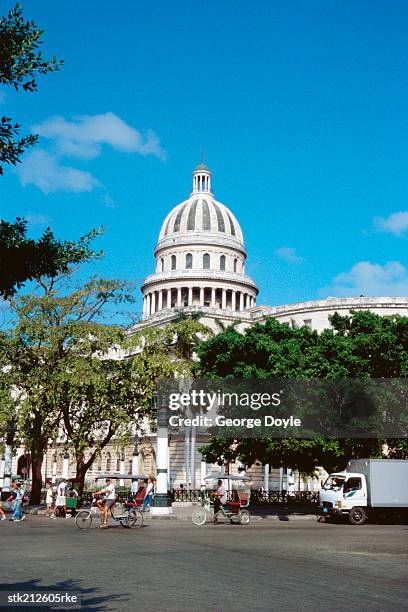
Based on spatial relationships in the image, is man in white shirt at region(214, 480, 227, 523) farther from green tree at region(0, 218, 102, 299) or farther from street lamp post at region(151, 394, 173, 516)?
green tree at region(0, 218, 102, 299)

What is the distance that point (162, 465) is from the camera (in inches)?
1420

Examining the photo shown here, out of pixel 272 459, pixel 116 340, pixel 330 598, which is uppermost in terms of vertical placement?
pixel 116 340

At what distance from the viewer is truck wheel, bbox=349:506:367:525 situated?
34.9m

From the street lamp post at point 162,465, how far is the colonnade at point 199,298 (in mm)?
73362

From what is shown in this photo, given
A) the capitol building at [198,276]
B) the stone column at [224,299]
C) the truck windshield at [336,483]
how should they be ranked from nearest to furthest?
the truck windshield at [336,483] → the capitol building at [198,276] → the stone column at [224,299]

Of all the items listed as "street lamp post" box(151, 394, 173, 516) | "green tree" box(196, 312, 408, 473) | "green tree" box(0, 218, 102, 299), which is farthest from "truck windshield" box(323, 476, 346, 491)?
"green tree" box(0, 218, 102, 299)

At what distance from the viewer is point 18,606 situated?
9750mm

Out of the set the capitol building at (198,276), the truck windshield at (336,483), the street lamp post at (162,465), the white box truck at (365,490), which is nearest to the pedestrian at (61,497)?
the street lamp post at (162,465)

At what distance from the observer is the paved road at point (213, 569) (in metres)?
11.3

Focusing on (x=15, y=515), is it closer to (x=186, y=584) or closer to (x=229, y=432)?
(x=229, y=432)

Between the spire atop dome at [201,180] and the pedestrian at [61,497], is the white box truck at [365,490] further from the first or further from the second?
the spire atop dome at [201,180]

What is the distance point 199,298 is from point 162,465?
76.1m

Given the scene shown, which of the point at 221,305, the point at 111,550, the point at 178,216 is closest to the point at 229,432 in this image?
the point at 111,550

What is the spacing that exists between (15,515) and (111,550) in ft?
51.6
